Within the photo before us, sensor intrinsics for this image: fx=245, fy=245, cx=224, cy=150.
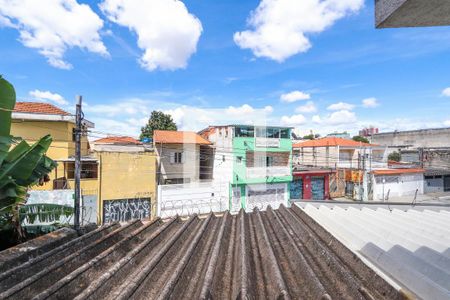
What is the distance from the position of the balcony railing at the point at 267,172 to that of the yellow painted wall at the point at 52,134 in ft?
40.9

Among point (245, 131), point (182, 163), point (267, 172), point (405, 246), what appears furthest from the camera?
point (267, 172)

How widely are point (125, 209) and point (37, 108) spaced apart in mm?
8880

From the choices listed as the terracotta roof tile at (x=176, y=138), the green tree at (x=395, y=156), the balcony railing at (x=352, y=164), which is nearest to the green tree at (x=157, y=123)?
the terracotta roof tile at (x=176, y=138)

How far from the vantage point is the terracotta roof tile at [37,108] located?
50.7 feet

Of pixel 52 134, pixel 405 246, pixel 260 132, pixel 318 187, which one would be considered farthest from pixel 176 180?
pixel 405 246

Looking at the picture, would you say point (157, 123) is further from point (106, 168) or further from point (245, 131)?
point (106, 168)

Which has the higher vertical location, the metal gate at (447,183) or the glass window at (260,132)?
the glass window at (260,132)

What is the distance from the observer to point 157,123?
3597 cm

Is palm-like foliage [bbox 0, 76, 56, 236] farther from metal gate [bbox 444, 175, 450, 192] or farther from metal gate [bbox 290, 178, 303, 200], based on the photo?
metal gate [bbox 444, 175, 450, 192]

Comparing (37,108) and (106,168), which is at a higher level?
(37,108)

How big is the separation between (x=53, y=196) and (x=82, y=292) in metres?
14.9

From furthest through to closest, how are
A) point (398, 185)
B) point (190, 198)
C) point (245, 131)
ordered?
point (398, 185) < point (245, 131) < point (190, 198)

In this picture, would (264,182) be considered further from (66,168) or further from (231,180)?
(66,168)

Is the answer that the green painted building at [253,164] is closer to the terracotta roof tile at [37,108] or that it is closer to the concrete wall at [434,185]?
the terracotta roof tile at [37,108]
